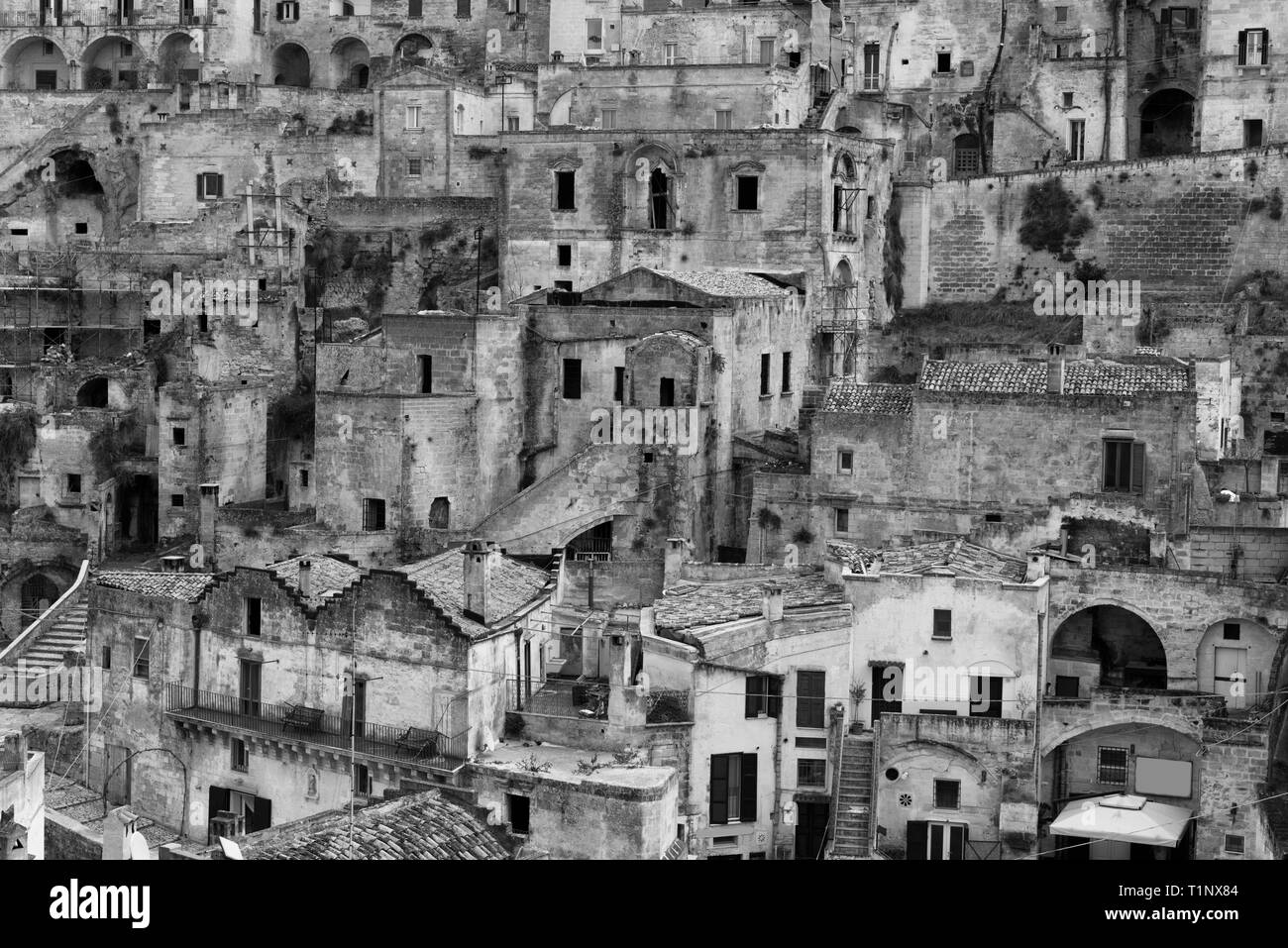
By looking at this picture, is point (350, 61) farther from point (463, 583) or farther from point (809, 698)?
point (809, 698)

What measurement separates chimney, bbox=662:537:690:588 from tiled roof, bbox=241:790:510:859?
979 cm

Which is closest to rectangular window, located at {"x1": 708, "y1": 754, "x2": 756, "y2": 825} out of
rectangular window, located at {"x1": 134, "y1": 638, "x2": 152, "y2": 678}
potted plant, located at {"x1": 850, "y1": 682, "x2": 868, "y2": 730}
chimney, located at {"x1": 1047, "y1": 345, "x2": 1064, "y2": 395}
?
potted plant, located at {"x1": 850, "y1": 682, "x2": 868, "y2": 730}

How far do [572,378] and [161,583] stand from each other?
11549mm

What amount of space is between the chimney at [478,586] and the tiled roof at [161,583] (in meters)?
4.96

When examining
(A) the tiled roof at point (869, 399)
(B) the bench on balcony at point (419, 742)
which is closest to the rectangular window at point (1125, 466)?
(A) the tiled roof at point (869, 399)

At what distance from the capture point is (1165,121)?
6425 cm

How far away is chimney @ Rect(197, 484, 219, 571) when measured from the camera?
51.2 meters

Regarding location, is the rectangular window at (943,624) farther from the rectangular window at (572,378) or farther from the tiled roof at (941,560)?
the rectangular window at (572,378)

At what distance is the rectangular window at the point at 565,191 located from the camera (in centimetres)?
5766

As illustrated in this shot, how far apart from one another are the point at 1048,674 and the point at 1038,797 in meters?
3.43

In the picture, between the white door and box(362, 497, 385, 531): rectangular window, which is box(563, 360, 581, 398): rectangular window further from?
the white door

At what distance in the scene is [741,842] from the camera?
39.4 m
